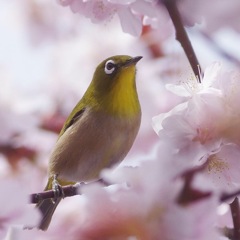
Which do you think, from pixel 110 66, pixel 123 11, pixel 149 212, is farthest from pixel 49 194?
pixel 110 66

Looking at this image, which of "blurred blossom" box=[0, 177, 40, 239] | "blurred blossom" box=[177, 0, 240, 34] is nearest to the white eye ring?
"blurred blossom" box=[177, 0, 240, 34]

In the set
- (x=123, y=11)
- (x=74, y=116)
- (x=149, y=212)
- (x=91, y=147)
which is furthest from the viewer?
(x=74, y=116)

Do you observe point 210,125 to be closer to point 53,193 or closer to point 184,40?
point 184,40

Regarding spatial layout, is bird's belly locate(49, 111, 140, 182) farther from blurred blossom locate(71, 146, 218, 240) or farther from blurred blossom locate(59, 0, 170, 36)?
blurred blossom locate(71, 146, 218, 240)

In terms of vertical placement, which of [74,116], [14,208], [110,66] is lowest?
[74,116]

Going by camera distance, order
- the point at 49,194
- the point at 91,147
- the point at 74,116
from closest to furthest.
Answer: the point at 49,194 < the point at 91,147 < the point at 74,116

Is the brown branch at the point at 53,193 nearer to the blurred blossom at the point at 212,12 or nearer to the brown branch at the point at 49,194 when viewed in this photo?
the brown branch at the point at 49,194

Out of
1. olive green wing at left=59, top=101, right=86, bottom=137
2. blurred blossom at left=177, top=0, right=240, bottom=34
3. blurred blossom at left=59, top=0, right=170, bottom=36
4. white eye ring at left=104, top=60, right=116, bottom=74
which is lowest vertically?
olive green wing at left=59, top=101, right=86, bottom=137

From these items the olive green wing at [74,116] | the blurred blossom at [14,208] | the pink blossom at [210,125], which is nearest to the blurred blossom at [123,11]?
the pink blossom at [210,125]
